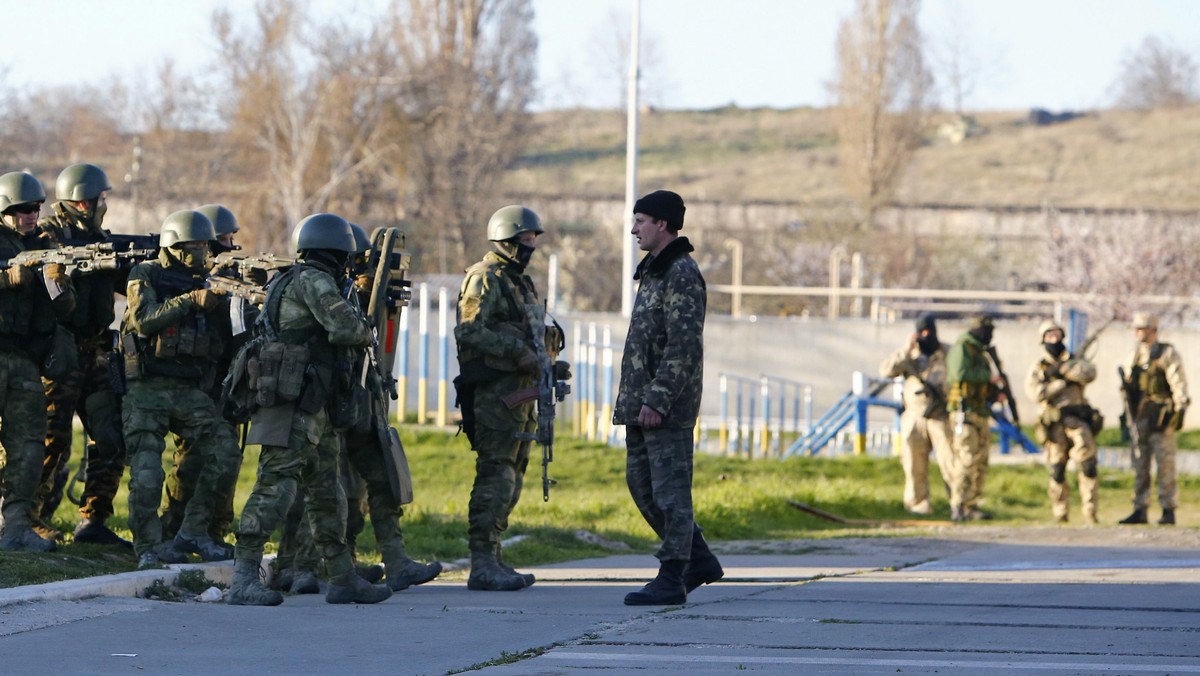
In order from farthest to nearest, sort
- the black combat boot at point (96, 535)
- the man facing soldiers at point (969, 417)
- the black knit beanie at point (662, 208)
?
1. the man facing soldiers at point (969, 417)
2. the black combat boot at point (96, 535)
3. the black knit beanie at point (662, 208)

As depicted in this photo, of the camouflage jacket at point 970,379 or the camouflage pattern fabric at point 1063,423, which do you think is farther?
the camouflage jacket at point 970,379

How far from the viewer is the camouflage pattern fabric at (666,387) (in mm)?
8289

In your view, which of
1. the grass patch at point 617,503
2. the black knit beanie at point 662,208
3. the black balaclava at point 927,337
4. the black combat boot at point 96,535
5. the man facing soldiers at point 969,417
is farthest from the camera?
the black balaclava at point 927,337

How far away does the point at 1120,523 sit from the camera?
15758 mm

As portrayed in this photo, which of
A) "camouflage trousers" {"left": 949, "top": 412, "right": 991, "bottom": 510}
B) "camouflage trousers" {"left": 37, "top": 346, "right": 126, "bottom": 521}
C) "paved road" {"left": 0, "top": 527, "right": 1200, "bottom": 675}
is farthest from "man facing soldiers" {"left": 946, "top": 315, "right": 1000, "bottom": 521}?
"camouflage trousers" {"left": 37, "top": 346, "right": 126, "bottom": 521}

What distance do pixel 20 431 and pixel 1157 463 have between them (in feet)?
33.2

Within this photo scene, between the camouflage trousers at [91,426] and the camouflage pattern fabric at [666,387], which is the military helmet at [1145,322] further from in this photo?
the camouflage trousers at [91,426]

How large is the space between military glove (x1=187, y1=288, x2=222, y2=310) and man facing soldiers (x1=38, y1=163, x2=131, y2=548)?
78 cm

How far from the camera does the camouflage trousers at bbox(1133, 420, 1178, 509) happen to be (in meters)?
15.6

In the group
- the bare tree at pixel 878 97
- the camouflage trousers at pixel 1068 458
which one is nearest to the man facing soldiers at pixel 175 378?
the camouflage trousers at pixel 1068 458

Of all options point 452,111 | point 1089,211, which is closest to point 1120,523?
point 452,111

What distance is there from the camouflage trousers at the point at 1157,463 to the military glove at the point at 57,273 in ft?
32.4

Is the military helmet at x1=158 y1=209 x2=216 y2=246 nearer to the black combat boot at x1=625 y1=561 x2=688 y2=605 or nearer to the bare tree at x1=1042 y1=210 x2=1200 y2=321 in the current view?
the black combat boot at x1=625 y1=561 x2=688 y2=605

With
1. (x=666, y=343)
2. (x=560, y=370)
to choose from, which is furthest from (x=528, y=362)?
(x=666, y=343)
